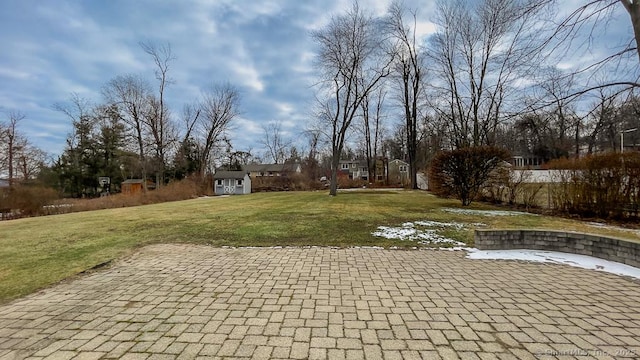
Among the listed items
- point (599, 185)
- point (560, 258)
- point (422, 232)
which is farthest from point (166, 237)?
point (599, 185)

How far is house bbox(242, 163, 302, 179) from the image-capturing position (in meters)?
40.4

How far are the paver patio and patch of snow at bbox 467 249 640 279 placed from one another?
0.32 metres

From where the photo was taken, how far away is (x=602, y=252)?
4.82 meters

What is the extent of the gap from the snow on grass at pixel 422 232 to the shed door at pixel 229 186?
30384 mm

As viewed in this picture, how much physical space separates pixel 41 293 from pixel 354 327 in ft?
12.7

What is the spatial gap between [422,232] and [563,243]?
8.60ft

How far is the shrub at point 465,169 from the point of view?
1182cm

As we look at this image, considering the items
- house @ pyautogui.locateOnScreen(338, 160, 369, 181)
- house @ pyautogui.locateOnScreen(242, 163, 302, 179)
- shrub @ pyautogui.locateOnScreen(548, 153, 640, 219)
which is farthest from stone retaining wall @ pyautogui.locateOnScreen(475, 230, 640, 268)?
house @ pyautogui.locateOnScreen(338, 160, 369, 181)

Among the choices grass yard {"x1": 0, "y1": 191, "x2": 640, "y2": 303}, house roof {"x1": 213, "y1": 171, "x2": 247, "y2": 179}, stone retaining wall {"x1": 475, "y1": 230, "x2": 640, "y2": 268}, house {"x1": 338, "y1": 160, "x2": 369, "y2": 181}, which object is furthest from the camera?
house {"x1": 338, "y1": 160, "x2": 369, "y2": 181}

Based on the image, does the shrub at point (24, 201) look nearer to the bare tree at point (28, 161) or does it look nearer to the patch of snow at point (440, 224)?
the bare tree at point (28, 161)

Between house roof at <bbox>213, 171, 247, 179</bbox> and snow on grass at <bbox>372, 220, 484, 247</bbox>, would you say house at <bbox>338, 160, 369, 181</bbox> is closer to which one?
house roof at <bbox>213, 171, 247, 179</bbox>

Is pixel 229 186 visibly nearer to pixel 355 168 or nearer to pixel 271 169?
pixel 271 169

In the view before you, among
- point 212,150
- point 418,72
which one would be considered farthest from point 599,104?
point 212,150

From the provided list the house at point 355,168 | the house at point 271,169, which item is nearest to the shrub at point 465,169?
the house at point 271,169
